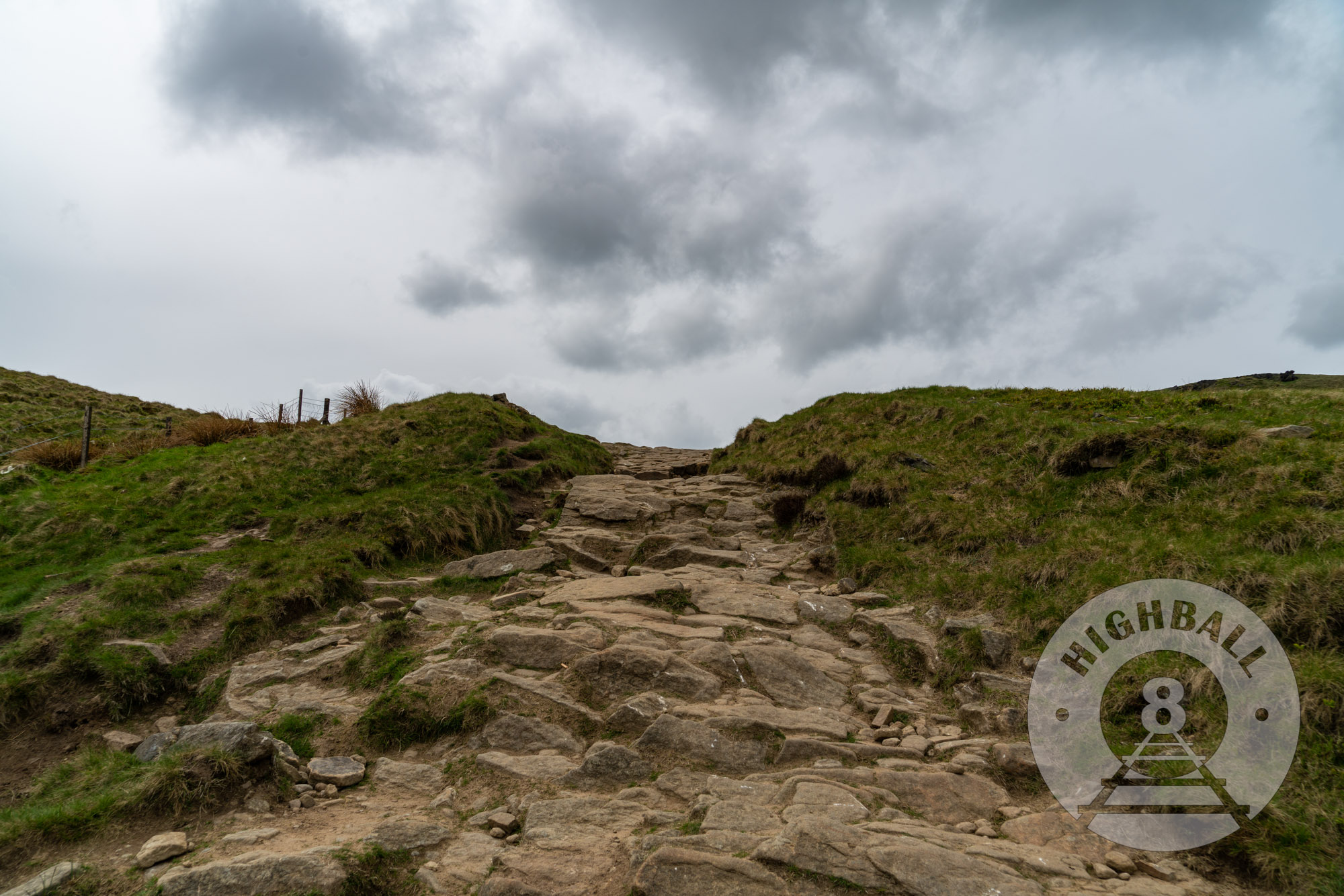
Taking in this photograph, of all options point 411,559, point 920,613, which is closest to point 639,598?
point 920,613

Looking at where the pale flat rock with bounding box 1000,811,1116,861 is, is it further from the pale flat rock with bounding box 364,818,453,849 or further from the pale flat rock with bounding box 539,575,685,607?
the pale flat rock with bounding box 539,575,685,607

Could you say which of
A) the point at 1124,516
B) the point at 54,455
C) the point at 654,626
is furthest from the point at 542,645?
the point at 54,455

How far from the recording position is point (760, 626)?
1096cm

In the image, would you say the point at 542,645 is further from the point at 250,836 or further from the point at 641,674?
the point at 250,836

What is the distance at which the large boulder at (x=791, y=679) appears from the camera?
9.02 m

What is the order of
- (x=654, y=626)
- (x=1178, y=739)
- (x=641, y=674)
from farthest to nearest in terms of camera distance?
(x=654, y=626), (x=641, y=674), (x=1178, y=739)

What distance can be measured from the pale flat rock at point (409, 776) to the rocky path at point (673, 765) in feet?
0.11

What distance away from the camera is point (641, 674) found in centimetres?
914

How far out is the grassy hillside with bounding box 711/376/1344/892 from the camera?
250 inches

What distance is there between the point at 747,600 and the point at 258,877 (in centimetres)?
839

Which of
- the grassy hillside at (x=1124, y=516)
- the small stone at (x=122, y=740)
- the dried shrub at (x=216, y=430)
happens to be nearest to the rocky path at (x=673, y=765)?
the grassy hillside at (x=1124, y=516)

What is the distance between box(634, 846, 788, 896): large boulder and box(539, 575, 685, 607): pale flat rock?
21.4 feet

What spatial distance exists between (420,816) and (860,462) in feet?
44.3

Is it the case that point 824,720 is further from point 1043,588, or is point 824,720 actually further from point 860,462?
point 860,462
